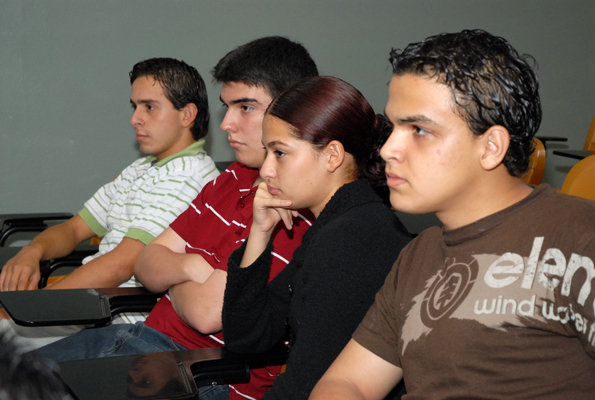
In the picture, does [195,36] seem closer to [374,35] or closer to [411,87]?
[374,35]

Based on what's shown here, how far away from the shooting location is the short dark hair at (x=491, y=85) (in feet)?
2.70

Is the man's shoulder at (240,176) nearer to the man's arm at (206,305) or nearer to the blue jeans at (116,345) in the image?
the man's arm at (206,305)

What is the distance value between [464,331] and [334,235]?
1.21 ft

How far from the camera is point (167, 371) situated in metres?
1.12

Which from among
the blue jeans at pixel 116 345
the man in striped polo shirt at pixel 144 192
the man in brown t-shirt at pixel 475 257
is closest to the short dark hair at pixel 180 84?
the man in striped polo shirt at pixel 144 192

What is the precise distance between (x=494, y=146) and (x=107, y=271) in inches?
54.3

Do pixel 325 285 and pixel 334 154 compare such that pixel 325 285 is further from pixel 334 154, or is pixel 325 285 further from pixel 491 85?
pixel 491 85

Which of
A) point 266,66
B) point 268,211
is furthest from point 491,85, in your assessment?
point 266,66

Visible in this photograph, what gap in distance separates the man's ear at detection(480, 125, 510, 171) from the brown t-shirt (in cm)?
7

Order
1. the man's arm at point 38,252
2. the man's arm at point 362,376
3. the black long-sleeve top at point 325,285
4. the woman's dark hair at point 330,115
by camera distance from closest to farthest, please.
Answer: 1. the man's arm at point 362,376
2. the black long-sleeve top at point 325,285
3. the woman's dark hair at point 330,115
4. the man's arm at point 38,252

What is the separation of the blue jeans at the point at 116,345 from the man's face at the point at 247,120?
1.82 ft

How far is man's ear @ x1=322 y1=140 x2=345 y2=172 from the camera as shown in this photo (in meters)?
1.20

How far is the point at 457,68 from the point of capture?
833 mm

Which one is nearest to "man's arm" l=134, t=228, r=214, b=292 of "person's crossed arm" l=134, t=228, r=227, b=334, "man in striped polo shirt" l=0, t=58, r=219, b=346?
"person's crossed arm" l=134, t=228, r=227, b=334
